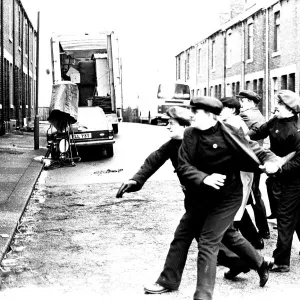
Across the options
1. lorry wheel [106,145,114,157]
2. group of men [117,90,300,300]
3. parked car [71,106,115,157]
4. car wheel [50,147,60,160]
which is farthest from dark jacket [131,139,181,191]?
lorry wheel [106,145,114,157]

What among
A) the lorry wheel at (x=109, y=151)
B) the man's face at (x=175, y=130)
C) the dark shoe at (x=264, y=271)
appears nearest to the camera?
the dark shoe at (x=264, y=271)

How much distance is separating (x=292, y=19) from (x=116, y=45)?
28.6ft

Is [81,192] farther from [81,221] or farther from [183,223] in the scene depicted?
[183,223]

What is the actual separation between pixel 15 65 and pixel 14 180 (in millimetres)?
22602

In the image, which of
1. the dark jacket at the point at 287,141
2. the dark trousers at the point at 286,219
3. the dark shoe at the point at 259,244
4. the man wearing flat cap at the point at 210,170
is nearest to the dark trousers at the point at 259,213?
the dark shoe at the point at 259,244

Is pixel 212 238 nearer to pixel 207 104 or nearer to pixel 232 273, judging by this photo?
pixel 232 273

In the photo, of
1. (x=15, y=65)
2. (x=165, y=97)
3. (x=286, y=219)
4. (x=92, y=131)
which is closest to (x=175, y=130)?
(x=286, y=219)

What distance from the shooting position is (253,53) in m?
35.4

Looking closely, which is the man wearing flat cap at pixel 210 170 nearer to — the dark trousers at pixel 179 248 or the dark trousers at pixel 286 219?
the dark trousers at pixel 179 248

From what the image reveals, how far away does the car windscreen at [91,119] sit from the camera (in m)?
19.3

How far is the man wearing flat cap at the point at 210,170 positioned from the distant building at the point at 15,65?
2462cm

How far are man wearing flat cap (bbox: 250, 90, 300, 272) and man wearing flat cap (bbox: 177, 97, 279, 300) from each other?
4.12ft

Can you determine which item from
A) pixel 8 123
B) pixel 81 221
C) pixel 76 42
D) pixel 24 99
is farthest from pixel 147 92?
pixel 81 221

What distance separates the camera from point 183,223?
5918mm
